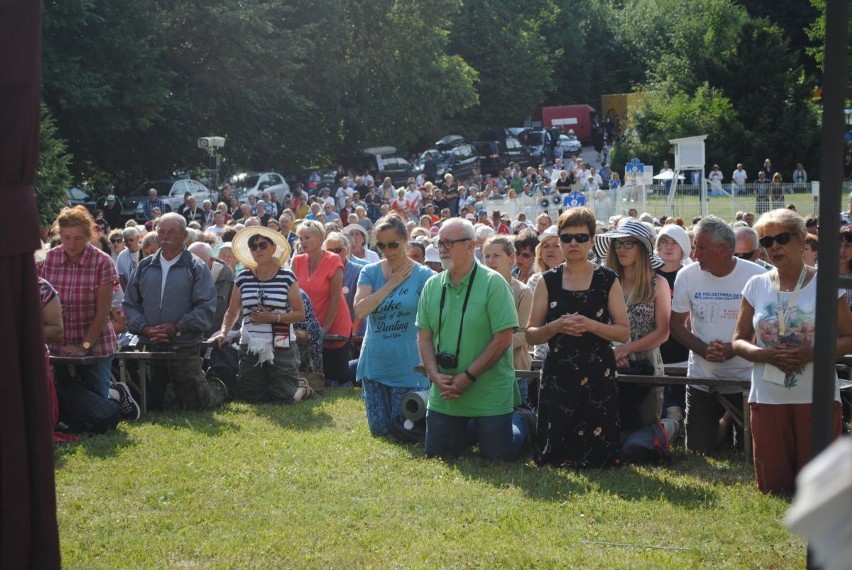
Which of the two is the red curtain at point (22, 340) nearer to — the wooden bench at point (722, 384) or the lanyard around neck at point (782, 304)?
the lanyard around neck at point (782, 304)

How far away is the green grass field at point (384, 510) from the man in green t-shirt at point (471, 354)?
263 millimetres

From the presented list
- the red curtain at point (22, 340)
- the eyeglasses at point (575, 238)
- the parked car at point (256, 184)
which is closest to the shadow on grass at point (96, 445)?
the eyeglasses at point (575, 238)

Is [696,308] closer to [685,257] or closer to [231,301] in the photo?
[685,257]

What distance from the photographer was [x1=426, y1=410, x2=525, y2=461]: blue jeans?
26.0 ft

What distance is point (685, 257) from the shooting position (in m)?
10.1

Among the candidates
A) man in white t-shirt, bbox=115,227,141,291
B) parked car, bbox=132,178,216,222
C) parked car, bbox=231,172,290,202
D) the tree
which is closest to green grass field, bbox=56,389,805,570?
man in white t-shirt, bbox=115,227,141,291

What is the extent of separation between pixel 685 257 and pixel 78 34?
31436 millimetres

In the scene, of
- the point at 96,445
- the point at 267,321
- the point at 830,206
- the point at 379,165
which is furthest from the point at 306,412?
the point at 379,165

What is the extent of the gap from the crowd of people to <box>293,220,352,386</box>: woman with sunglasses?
2cm

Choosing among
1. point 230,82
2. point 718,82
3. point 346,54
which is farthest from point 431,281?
point 346,54

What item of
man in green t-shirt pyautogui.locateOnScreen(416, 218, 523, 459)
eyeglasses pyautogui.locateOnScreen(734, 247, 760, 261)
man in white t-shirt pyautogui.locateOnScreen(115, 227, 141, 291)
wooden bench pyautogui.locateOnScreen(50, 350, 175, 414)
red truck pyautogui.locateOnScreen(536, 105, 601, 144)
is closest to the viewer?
man in green t-shirt pyautogui.locateOnScreen(416, 218, 523, 459)

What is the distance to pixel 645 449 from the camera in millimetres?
7711

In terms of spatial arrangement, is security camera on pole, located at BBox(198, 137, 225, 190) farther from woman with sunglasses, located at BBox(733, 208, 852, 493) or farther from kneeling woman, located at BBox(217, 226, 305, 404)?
woman with sunglasses, located at BBox(733, 208, 852, 493)

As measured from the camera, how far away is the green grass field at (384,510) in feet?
18.4
